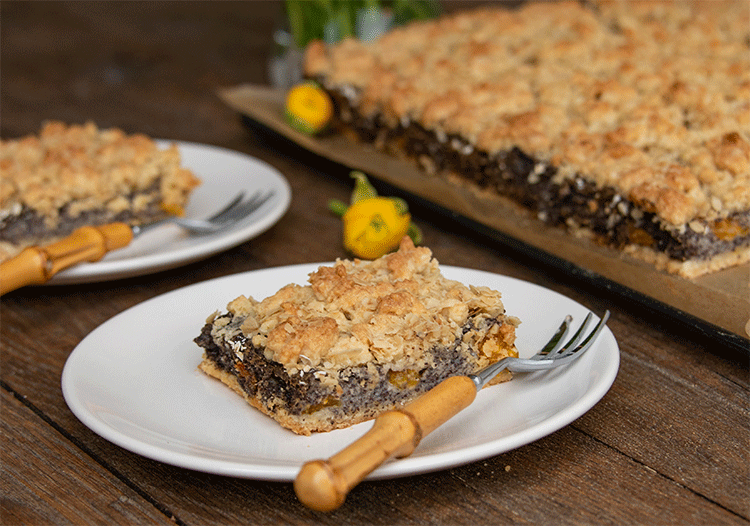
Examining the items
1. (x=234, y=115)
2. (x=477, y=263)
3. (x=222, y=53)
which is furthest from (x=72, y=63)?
(x=477, y=263)

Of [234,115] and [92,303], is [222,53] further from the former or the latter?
[92,303]

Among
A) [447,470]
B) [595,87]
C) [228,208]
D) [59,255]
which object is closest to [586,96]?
[595,87]

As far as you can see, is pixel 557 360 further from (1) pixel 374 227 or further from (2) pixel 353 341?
(1) pixel 374 227

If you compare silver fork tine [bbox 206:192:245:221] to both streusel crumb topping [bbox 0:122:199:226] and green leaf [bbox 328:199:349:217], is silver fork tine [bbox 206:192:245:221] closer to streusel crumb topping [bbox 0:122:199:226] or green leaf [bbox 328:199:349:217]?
streusel crumb topping [bbox 0:122:199:226]

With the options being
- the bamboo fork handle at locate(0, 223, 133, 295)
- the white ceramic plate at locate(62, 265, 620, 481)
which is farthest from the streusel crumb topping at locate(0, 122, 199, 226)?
the white ceramic plate at locate(62, 265, 620, 481)

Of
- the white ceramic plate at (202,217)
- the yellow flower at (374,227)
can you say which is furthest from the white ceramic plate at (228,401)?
the yellow flower at (374,227)

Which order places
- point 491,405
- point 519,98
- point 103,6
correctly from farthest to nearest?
1. point 103,6
2. point 519,98
3. point 491,405
